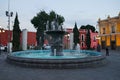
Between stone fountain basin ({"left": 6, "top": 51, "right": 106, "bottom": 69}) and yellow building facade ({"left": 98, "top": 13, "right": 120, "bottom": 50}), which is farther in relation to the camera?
yellow building facade ({"left": 98, "top": 13, "right": 120, "bottom": 50})

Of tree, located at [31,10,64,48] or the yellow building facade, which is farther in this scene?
tree, located at [31,10,64,48]

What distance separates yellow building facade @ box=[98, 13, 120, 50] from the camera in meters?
44.2

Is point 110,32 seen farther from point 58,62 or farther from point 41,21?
point 58,62

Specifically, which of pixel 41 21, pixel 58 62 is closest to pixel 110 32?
pixel 41 21

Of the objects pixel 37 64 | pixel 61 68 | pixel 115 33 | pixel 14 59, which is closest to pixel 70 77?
pixel 61 68

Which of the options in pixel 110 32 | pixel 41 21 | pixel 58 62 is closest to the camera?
pixel 58 62

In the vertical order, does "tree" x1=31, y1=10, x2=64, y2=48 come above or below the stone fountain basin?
above

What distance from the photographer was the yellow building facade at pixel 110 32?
4425 centimetres

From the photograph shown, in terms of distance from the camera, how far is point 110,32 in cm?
4666

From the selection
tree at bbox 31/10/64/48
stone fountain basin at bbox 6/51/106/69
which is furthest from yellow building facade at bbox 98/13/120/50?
stone fountain basin at bbox 6/51/106/69

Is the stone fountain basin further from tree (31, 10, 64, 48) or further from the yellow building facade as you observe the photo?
tree (31, 10, 64, 48)

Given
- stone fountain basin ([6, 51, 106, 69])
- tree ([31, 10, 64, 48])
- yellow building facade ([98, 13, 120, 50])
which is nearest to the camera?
stone fountain basin ([6, 51, 106, 69])

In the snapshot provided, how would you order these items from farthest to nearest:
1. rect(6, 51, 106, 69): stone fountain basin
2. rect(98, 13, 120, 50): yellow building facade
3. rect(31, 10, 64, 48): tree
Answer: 1. rect(31, 10, 64, 48): tree
2. rect(98, 13, 120, 50): yellow building facade
3. rect(6, 51, 106, 69): stone fountain basin

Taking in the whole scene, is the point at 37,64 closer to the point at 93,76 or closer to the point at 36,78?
the point at 36,78
